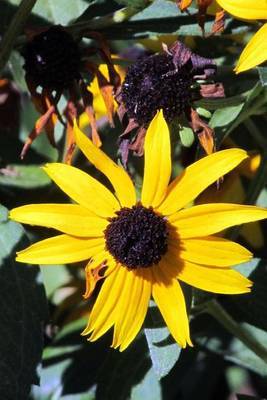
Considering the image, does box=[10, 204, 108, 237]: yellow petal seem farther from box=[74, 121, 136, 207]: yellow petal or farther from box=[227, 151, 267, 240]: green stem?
box=[227, 151, 267, 240]: green stem

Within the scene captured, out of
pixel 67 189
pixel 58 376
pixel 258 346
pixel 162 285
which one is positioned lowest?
pixel 58 376

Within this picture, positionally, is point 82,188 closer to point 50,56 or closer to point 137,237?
point 137,237

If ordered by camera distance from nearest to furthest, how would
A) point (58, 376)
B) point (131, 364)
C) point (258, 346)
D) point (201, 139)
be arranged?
point (201, 139), point (258, 346), point (131, 364), point (58, 376)

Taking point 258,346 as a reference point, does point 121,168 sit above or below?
above

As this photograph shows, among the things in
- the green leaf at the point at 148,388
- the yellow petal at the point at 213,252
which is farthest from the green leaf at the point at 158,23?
the green leaf at the point at 148,388

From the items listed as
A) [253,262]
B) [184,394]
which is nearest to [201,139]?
[253,262]

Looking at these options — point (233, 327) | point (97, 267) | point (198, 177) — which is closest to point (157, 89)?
point (198, 177)

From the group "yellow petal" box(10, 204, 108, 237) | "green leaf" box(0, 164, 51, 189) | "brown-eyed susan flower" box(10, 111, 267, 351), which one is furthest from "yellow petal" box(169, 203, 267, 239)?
"green leaf" box(0, 164, 51, 189)

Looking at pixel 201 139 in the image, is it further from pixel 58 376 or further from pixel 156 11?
pixel 58 376
